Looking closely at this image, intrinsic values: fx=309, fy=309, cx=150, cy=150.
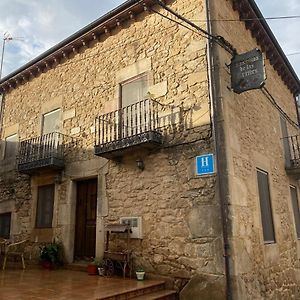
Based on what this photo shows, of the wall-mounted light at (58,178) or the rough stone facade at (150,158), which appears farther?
the wall-mounted light at (58,178)

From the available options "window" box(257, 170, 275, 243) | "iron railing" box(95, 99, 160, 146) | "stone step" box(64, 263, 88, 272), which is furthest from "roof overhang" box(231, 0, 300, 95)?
"stone step" box(64, 263, 88, 272)

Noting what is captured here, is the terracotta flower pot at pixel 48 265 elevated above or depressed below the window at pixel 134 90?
below

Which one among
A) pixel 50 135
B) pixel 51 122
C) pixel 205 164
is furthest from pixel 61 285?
pixel 51 122

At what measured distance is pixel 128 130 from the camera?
6781mm

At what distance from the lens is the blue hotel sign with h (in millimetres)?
5427

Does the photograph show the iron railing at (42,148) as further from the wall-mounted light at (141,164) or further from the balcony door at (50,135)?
the wall-mounted light at (141,164)

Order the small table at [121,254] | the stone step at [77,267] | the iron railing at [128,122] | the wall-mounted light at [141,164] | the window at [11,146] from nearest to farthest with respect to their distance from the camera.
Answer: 1. the small table at [121,254]
2. the wall-mounted light at [141,164]
3. the iron railing at [128,122]
4. the stone step at [77,267]
5. the window at [11,146]

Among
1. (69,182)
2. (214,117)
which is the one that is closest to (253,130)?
(214,117)

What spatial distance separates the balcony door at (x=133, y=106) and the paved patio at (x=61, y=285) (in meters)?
2.97

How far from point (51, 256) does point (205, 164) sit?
433cm

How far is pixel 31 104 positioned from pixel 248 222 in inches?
294

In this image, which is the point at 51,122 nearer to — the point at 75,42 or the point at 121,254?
the point at 75,42

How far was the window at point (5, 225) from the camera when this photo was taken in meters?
9.32

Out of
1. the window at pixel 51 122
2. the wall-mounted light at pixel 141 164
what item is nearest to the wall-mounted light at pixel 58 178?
the window at pixel 51 122
